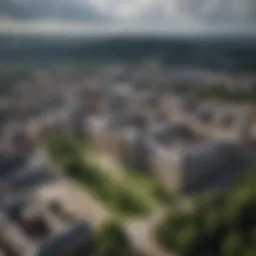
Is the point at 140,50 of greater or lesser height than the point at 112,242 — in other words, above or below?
above

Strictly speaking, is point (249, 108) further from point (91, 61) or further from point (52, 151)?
point (52, 151)

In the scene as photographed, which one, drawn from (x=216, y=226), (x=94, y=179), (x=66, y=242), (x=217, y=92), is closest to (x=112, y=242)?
(x=66, y=242)

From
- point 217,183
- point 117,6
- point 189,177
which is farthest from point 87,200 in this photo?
point 117,6

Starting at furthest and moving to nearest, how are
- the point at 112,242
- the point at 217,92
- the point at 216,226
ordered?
the point at 217,92 → the point at 216,226 → the point at 112,242

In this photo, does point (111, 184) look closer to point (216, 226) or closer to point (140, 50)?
point (216, 226)

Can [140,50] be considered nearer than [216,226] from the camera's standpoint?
No

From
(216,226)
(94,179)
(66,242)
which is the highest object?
(94,179)

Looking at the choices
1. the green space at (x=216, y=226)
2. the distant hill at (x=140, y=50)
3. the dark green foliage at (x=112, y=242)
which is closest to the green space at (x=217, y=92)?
the distant hill at (x=140, y=50)
